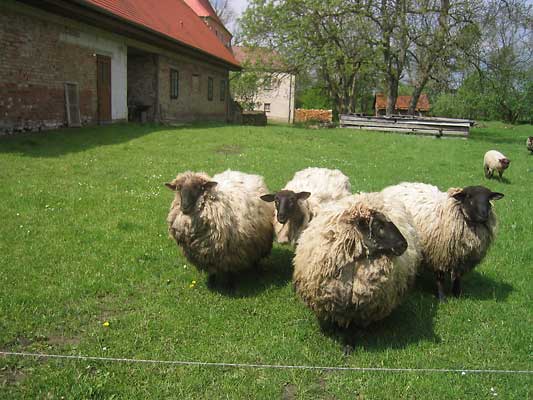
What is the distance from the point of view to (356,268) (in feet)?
13.5

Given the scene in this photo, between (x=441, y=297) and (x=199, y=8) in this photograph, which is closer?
(x=441, y=297)

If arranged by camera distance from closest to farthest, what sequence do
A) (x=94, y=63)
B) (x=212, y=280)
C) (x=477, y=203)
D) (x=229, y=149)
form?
(x=477, y=203) < (x=212, y=280) < (x=229, y=149) < (x=94, y=63)

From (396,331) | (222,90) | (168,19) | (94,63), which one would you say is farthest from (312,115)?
(396,331)

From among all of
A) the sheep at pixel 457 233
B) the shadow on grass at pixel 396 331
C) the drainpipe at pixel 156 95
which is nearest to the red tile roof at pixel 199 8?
the drainpipe at pixel 156 95

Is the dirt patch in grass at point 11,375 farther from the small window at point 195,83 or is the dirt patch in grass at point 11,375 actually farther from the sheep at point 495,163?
the small window at point 195,83

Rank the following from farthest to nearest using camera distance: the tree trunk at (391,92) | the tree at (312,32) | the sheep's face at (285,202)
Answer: the tree trunk at (391,92), the tree at (312,32), the sheep's face at (285,202)

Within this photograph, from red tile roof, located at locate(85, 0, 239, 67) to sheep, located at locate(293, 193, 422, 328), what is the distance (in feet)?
44.8

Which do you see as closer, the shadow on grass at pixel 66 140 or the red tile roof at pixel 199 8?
the shadow on grass at pixel 66 140

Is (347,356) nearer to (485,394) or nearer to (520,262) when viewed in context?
(485,394)

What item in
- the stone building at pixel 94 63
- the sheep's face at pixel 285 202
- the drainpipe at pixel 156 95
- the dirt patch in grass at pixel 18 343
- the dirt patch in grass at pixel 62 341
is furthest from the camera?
the drainpipe at pixel 156 95

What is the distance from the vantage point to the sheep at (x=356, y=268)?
405cm

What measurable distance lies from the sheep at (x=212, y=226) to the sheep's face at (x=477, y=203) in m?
2.53

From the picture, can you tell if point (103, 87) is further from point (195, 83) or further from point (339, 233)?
point (339, 233)

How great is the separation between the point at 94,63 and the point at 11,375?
50.3 feet
